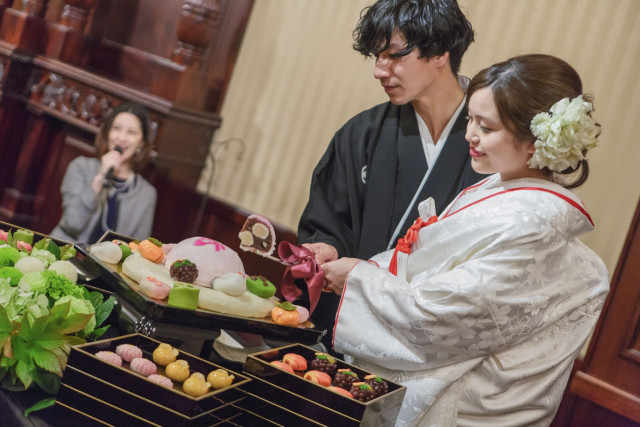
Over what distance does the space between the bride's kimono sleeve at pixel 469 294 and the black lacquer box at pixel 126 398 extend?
1.49 feet

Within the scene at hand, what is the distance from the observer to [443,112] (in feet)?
8.50

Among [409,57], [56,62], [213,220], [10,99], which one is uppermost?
[409,57]

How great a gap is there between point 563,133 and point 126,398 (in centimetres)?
107

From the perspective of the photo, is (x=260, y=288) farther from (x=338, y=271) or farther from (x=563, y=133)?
(x=563, y=133)

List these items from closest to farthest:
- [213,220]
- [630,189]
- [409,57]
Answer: [409,57]
[630,189]
[213,220]

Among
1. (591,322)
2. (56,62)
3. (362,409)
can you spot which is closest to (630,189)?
(591,322)

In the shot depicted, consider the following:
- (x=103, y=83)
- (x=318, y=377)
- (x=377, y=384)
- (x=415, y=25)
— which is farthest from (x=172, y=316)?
(x=103, y=83)

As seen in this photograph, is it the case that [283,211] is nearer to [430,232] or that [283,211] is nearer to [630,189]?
[630,189]

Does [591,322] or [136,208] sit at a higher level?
[591,322]

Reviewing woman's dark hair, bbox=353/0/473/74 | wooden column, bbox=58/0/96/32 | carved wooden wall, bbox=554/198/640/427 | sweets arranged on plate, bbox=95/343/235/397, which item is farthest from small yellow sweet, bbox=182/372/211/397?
wooden column, bbox=58/0/96/32

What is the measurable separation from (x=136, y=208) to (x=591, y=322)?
2478 millimetres

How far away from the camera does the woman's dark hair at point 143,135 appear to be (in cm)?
377

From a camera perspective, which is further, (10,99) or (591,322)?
(10,99)

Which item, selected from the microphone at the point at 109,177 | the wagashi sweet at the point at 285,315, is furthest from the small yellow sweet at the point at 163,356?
the microphone at the point at 109,177
